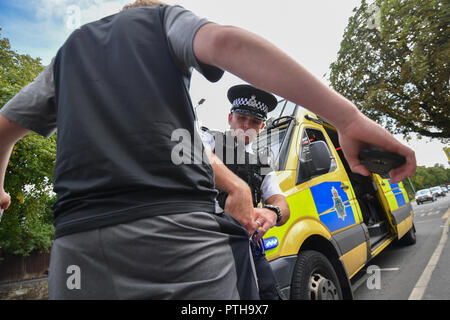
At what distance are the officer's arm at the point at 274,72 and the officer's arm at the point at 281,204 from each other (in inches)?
38.3

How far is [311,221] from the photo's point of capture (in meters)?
2.66

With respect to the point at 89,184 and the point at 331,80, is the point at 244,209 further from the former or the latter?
the point at 331,80

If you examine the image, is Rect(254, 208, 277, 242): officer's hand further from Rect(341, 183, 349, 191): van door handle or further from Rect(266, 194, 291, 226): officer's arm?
Rect(341, 183, 349, 191): van door handle

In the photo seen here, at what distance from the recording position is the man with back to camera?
688 mm

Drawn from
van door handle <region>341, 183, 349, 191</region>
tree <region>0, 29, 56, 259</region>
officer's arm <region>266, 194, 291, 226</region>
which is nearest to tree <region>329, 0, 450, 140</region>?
van door handle <region>341, 183, 349, 191</region>

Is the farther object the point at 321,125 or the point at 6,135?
the point at 321,125

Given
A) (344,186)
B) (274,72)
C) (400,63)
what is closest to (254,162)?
(274,72)

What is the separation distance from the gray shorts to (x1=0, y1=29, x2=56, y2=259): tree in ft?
30.3

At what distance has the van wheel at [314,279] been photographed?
220 centimetres

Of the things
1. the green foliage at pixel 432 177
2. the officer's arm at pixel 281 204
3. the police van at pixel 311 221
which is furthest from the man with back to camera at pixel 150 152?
the green foliage at pixel 432 177

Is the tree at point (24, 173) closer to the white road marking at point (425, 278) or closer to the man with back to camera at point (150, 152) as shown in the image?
the man with back to camera at point (150, 152)

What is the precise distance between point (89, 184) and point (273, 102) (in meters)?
2.38
